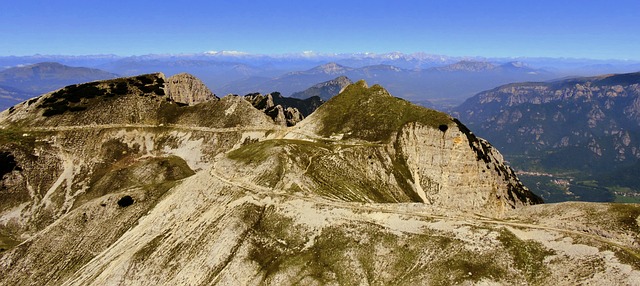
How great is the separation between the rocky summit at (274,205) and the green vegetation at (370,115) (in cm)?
65

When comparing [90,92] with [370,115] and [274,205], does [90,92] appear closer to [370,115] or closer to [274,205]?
[370,115]

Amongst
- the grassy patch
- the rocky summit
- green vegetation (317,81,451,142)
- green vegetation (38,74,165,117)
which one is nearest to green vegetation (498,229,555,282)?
the rocky summit

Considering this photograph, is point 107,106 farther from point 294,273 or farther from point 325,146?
point 294,273

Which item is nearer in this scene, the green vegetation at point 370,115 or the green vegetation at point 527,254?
the green vegetation at point 527,254

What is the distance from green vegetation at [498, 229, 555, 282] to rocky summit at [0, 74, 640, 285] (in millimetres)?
173

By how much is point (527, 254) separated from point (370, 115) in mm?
82903

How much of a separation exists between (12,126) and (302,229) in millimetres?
134761

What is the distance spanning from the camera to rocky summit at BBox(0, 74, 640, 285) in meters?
54.8

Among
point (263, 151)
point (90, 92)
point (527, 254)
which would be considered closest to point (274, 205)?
point (263, 151)

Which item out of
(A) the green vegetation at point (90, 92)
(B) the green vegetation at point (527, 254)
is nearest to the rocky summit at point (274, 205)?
(B) the green vegetation at point (527, 254)

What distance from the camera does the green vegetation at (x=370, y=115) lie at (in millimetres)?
121562

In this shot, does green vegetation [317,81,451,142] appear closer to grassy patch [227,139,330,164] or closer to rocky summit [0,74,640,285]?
rocky summit [0,74,640,285]

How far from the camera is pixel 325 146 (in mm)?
107875

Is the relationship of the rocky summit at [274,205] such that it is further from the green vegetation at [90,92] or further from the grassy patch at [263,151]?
the green vegetation at [90,92]
